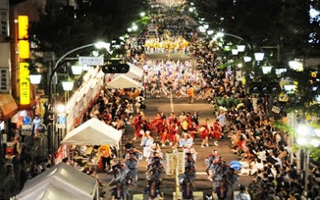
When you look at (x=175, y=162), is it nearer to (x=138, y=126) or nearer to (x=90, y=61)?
(x=90, y=61)

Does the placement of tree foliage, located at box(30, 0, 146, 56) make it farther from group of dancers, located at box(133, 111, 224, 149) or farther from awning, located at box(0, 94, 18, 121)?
group of dancers, located at box(133, 111, 224, 149)

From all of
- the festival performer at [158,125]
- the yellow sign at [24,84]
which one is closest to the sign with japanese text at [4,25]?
the yellow sign at [24,84]

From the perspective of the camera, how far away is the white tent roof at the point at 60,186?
14.6m

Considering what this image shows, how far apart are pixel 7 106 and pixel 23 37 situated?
3.41m

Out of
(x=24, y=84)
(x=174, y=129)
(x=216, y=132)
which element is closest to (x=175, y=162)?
(x=174, y=129)

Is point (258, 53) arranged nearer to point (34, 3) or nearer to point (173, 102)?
point (34, 3)

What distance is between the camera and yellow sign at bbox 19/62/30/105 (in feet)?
98.5

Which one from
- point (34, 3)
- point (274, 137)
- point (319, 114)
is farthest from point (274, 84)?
point (34, 3)

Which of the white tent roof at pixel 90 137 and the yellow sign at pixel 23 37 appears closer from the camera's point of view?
the white tent roof at pixel 90 137

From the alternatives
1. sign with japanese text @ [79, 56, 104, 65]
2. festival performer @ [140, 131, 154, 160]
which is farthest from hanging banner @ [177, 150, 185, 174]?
sign with japanese text @ [79, 56, 104, 65]

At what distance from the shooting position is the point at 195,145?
31.7 meters

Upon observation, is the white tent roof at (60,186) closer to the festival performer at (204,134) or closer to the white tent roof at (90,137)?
the white tent roof at (90,137)

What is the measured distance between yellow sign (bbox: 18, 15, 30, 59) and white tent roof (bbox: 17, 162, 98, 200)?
14425 mm

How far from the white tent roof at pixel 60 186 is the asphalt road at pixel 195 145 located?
18.6ft
